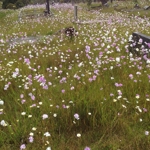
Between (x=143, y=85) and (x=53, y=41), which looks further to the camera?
(x=53, y=41)

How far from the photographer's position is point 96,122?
3.30 meters

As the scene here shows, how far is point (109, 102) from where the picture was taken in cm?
357

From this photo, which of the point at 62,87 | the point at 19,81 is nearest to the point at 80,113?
the point at 62,87

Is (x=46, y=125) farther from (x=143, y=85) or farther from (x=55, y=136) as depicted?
(x=143, y=85)

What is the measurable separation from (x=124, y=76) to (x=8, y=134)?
8.58 ft

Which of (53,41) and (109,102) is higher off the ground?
(109,102)

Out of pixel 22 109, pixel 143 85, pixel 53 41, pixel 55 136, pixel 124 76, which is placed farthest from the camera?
pixel 53 41

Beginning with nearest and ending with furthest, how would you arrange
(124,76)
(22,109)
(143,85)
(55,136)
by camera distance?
(55,136), (22,109), (143,85), (124,76)

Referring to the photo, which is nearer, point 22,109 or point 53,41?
point 22,109

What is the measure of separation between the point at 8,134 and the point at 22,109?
2.08ft

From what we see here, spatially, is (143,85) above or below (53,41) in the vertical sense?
above

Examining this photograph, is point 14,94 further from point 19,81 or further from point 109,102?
point 109,102

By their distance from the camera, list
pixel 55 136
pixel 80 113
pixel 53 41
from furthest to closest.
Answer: pixel 53 41 < pixel 80 113 < pixel 55 136

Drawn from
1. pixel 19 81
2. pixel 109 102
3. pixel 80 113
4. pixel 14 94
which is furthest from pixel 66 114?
pixel 19 81
